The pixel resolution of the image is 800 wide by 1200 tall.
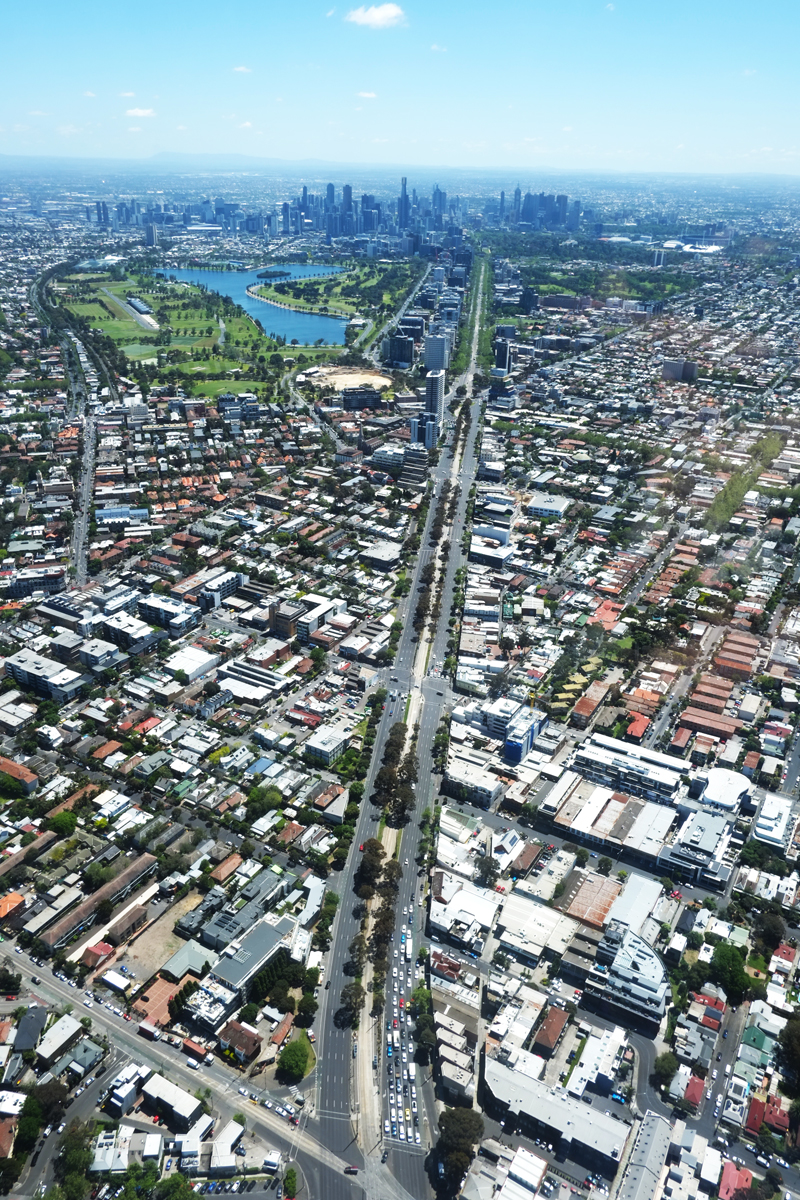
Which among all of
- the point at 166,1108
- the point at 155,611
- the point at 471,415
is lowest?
the point at 166,1108

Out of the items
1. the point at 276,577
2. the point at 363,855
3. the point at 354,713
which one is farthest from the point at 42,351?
the point at 363,855

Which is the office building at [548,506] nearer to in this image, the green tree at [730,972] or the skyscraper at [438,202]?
the green tree at [730,972]

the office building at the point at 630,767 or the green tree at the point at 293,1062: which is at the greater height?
the office building at the point at 630,767

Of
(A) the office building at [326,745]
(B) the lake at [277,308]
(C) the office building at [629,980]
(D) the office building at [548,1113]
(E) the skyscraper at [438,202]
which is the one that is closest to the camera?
(D) the office building at [548,1113]

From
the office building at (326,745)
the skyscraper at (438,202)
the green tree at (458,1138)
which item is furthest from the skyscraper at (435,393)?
the skyscraper at (438,202)

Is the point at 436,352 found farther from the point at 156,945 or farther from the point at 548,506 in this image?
the point at 156,945

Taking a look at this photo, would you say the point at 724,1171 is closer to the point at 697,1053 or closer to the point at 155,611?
the point at 697,1053
